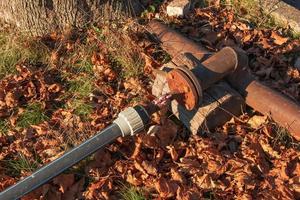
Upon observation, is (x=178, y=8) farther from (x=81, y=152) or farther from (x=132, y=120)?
(x=81, y=152)

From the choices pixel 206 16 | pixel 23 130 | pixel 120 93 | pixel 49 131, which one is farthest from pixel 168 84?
pixel 206 16

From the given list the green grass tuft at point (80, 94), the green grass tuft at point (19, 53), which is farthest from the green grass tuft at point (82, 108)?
the green grass tuft at point (19, 53)

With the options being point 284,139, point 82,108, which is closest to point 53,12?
point 82,108

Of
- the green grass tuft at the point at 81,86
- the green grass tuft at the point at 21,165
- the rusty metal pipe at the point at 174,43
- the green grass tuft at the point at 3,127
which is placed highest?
Result: the rusty metal pipe at the point at 174,43

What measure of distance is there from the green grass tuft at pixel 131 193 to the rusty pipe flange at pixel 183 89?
2.42ft

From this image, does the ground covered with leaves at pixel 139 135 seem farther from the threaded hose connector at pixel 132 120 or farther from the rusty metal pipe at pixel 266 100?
the threaded hose connector at pixel 132 120

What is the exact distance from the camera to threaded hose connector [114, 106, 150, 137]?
3252mm

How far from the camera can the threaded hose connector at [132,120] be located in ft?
10.7

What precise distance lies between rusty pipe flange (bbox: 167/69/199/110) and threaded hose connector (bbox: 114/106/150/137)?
343 millimetres

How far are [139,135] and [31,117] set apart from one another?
1.05 meters

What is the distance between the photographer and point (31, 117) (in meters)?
3.97

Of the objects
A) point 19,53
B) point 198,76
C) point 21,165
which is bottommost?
point 21,165

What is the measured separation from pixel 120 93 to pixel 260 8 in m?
1.90

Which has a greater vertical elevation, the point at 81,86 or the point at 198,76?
the point at 198,76
